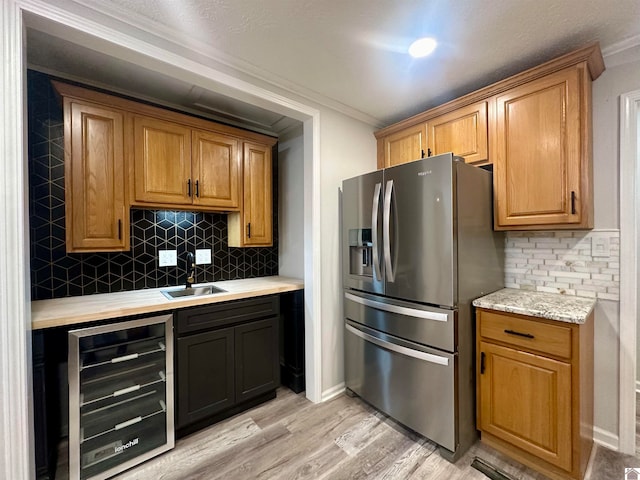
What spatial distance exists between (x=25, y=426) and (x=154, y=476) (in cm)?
72

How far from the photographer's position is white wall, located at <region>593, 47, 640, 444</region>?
5.46ft

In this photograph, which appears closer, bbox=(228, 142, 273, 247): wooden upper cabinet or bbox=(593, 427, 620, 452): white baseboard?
bbox=(593, 427, 620, 452): white baseboard

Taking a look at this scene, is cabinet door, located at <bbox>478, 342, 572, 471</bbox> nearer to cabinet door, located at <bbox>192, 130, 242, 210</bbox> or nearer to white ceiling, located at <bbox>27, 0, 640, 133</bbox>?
white ceiling, located at <bbox>27, 0, 640, 133</bbox>

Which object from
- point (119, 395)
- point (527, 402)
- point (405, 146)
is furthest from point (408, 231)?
point (119, 395)

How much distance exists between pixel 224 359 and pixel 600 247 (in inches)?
101

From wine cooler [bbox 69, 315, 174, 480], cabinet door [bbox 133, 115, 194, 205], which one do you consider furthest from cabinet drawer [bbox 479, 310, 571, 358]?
cabinet door [bbox 133, 115, 194, 205]

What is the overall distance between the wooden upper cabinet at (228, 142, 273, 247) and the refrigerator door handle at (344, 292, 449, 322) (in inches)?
39.4

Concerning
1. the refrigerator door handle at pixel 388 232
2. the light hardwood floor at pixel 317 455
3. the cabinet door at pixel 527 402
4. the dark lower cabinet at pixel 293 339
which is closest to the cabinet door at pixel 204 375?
the light hardwood floor at pixel 317 455

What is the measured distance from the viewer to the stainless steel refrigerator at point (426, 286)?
5.37 ft

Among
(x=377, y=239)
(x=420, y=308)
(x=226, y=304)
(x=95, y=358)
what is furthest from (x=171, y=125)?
(x=420, y=308)

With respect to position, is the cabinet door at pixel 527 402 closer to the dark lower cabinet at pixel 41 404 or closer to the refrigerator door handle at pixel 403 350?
the refrigerator door handle at pixel 403 350

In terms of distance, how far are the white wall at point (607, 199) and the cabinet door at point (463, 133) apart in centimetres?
62

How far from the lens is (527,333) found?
1.52m

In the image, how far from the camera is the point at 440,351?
1.67 metres
